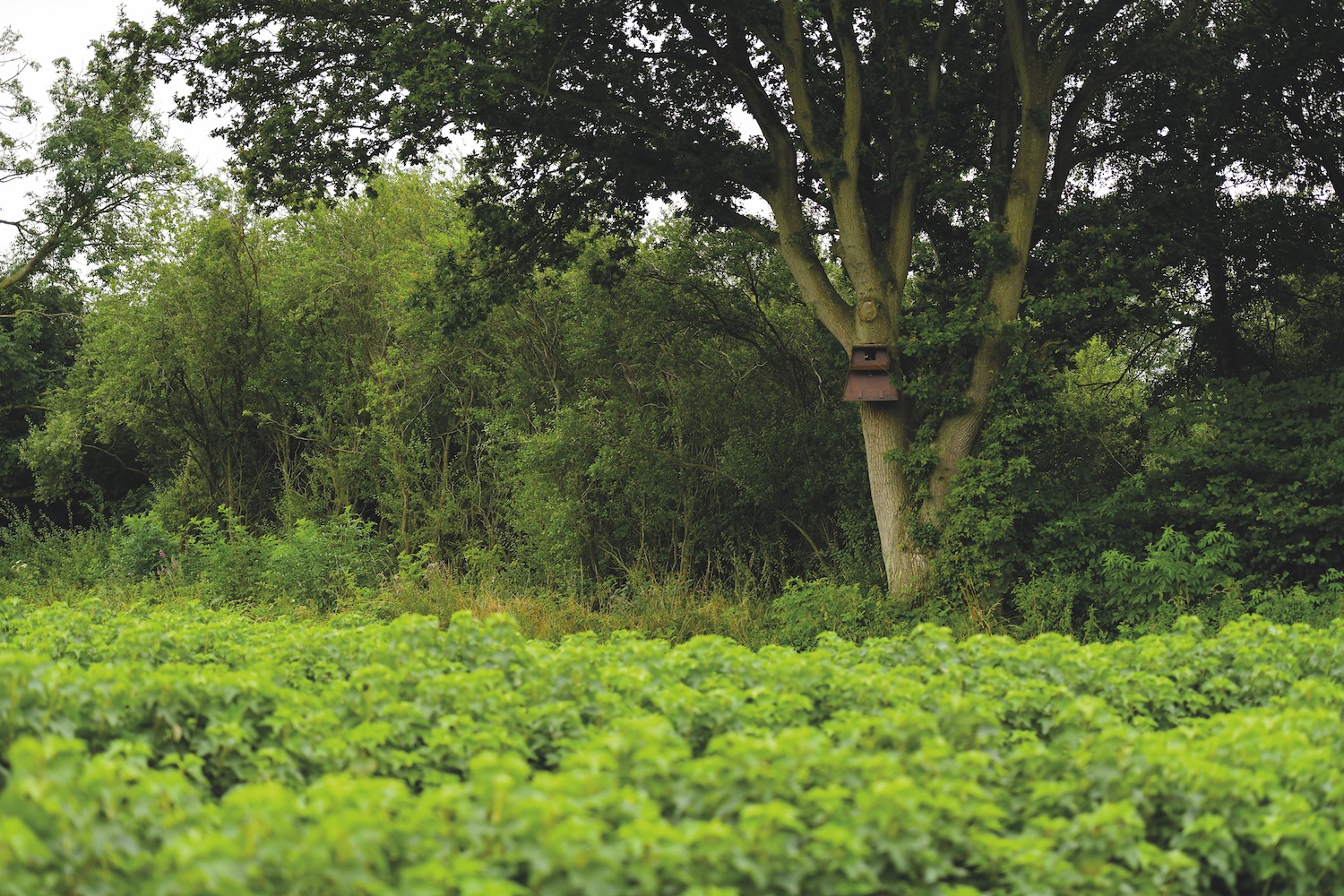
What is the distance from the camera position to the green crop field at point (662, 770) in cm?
250

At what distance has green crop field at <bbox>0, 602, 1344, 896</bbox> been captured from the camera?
250 cm

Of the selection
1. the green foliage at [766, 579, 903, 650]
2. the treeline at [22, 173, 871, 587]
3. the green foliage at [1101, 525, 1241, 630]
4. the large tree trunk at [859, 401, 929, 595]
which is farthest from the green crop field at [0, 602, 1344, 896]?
the treeline at [22, 173, 871, 587]

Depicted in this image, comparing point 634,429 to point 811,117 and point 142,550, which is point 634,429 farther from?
point 142,550

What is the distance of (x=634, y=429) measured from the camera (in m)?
14.7

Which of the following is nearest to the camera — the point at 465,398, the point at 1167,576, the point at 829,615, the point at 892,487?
the point at 1167,576

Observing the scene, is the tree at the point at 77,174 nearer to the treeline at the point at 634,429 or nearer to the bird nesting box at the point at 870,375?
the treeline at the point at 634,429

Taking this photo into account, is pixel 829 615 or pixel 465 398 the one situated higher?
pixel 465 398

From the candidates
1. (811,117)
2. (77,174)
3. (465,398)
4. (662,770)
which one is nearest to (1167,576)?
(811,117)

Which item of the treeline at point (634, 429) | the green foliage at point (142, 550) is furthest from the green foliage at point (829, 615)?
the green foliage at point (142, 550)

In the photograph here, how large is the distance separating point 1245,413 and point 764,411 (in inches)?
232

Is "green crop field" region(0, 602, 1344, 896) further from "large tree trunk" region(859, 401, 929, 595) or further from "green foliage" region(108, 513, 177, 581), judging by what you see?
"green foliage" region(108, 513, 177, 581)

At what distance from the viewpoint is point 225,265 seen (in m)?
22.8

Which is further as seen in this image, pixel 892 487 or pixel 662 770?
pixel 892 487

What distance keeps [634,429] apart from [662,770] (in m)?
11.8
